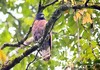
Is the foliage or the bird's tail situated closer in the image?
the foliage

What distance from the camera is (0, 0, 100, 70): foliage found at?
2.02 metres

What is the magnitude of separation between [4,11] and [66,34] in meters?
0.76

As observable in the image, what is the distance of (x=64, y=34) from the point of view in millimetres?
2992

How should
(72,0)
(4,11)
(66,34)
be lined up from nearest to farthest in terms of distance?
(72,0) → (66,34) → (4,11)

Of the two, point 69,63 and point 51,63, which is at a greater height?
point 69,63

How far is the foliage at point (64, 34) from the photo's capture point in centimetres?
202

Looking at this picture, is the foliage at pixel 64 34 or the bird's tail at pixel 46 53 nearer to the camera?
the foliage at pixel 64 34

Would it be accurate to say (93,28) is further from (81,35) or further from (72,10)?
(72,10)

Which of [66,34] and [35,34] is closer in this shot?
[66,34]

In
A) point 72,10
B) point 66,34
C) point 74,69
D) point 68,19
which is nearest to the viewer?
point 74,69

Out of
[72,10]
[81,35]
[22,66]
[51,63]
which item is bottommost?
[51,63]

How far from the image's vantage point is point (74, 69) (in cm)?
179

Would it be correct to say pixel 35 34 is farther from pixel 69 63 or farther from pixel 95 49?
pixel 69 63

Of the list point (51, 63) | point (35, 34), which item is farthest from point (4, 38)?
point (35, 34)
